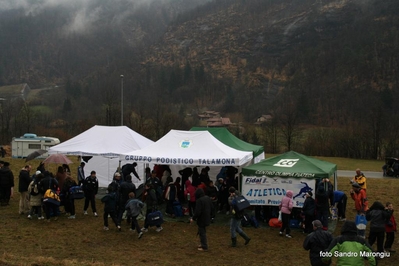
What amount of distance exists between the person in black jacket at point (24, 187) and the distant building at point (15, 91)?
130m

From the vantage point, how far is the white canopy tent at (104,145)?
1475cm

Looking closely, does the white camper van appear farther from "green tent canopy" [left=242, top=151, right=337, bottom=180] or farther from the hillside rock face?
the hillside rock face

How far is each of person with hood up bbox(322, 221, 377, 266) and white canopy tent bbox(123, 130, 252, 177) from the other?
6432 millimetres

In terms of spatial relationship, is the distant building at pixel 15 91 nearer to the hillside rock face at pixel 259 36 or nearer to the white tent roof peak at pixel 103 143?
the hillside rock face at pixel 259 36

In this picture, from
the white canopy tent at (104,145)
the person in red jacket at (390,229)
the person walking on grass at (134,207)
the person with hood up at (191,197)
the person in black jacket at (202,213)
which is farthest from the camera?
the white canopy tent at (104,145)

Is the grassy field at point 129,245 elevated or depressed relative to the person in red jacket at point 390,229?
depressed

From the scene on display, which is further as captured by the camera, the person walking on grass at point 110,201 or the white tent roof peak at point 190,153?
the white tent roof peak at point 190,153

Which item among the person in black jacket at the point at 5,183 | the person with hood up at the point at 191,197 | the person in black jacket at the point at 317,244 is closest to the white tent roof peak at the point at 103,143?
the person in black jacket at the point at 5,183

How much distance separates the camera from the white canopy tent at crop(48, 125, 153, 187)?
14.8 metres

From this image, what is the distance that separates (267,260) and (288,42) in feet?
442

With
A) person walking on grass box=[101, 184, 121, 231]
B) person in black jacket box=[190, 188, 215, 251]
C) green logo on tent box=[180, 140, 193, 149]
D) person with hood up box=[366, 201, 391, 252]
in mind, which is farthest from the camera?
green logo on tent box=[180, 140, 193, 149]

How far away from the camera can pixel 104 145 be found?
15172 millimetres

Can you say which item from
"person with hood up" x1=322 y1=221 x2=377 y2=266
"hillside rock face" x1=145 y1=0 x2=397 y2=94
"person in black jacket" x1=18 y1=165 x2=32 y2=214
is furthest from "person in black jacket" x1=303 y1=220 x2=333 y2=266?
"hillside rock face" x1=145 y1=0 x2=397 y2=94

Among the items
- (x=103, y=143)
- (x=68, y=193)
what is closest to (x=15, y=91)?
(x=103, y=143)
